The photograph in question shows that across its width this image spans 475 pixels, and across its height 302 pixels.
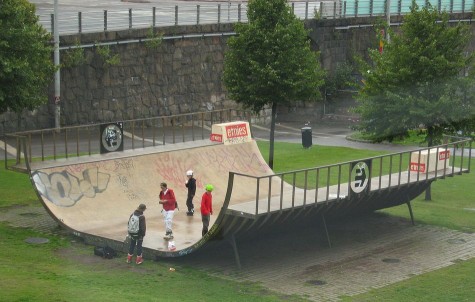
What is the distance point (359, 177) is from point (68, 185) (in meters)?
6.67

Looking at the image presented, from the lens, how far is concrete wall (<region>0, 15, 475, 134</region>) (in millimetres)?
40031

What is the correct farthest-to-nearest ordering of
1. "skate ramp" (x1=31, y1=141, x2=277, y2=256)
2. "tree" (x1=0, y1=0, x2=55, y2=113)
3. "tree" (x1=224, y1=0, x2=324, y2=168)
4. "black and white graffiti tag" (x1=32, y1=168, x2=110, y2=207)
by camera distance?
"tree" (x1=224, y1=0, x2=324, y2=168) < "tree" (x1=0, y1=0, x2=55, y2=113) < "black and white graffiti tag" (x1=32, y1=168, x2=110, y2=207) < "skate ramp" (x1=31, y1=141, x2=277, y2=256)

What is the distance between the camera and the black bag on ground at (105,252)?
2203 centimetres

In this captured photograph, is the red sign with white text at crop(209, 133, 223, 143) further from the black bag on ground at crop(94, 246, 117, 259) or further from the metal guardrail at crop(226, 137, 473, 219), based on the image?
the black bag on ground at crop(94, 246, 117, 259)

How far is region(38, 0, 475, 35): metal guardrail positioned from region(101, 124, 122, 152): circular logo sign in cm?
1115

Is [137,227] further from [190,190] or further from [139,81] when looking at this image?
[139,81]

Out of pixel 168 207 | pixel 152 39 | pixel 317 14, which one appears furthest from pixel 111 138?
pixel 317 14

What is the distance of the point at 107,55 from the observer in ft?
134

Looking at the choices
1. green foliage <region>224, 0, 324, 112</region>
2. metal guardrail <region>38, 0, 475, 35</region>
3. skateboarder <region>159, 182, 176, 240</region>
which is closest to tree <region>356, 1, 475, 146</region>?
green foliage <region>224, 0, 324, 112</region>

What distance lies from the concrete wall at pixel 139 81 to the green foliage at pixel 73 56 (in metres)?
0.13

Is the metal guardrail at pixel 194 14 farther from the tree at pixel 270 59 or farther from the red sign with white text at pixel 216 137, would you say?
the red sign with white text at pixel 216 137

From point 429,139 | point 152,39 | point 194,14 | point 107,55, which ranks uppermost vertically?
point 194,14

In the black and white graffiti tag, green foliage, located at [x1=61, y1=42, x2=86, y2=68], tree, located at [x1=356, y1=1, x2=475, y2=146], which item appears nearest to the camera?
the black and white graffiti tag

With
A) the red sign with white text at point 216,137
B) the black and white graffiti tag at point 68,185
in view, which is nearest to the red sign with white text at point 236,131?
the red sign with white text at point 216,137
